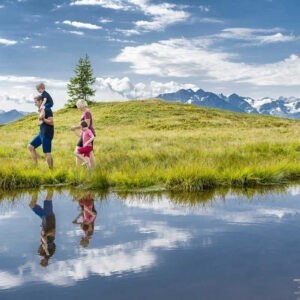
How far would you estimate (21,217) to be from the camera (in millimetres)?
7273

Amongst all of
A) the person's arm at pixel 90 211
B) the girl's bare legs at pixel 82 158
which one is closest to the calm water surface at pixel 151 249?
the person's arm at pixel 90 211

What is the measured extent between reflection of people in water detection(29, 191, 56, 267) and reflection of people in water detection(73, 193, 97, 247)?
40 cm

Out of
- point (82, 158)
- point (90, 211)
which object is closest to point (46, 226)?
point (90, 211)

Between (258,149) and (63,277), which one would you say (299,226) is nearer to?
(63,277)

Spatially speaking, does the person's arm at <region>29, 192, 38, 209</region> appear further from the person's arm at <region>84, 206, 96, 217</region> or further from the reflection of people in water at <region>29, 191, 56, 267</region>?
the person's arm at <region>84, 206, 96, 217</region>

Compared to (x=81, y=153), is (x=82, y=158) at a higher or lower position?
lower

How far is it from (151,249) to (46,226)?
77.4 inches

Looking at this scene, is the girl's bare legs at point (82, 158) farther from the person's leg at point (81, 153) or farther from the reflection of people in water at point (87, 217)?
the reflection of people in water at point (87, 217)

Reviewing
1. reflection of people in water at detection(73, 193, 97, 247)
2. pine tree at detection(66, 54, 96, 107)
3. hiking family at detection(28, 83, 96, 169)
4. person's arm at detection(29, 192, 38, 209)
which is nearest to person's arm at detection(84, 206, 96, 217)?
reflection of people in water at detection(73, 193, 97, 247)

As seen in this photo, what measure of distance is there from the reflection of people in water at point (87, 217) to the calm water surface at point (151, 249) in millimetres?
15

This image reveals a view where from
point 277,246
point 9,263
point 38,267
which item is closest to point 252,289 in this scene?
point 277,246

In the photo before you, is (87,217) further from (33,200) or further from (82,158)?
(82,158)

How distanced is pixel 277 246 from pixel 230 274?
1.20 m

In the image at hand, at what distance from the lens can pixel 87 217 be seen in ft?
23.5
